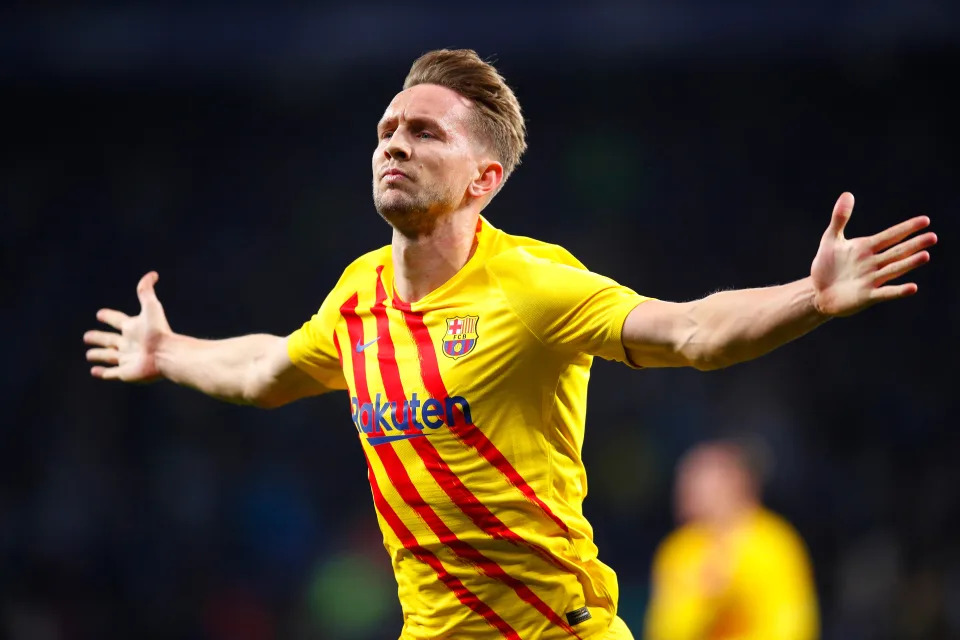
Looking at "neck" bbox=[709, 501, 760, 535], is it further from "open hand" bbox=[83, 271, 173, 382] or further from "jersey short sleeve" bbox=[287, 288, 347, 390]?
"open hand" bbox=[83, 271, 173, 382]

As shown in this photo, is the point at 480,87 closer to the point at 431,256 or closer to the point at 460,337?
the point at 431,256

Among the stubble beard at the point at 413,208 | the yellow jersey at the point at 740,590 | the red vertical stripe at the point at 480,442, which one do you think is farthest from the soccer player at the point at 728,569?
the stubble beard at the point at 413,208

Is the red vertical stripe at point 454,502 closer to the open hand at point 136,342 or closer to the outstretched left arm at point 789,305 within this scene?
the outstretched left arm at point 789,305

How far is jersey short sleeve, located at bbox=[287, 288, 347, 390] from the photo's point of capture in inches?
158

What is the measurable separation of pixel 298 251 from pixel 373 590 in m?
3.83

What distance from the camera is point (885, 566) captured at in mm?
9203

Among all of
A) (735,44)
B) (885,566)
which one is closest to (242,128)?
(735,44)

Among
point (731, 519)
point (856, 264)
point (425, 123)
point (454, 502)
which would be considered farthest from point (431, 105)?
point (731, 519)

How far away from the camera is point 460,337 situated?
11.5ft

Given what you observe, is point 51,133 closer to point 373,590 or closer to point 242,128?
point 242,128

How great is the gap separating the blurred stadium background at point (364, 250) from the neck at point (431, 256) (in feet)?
20.1

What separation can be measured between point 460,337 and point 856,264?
1.20 m

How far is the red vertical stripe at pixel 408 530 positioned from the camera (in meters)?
3.53

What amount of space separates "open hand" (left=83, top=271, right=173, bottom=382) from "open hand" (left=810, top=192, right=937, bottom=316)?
2733mm
